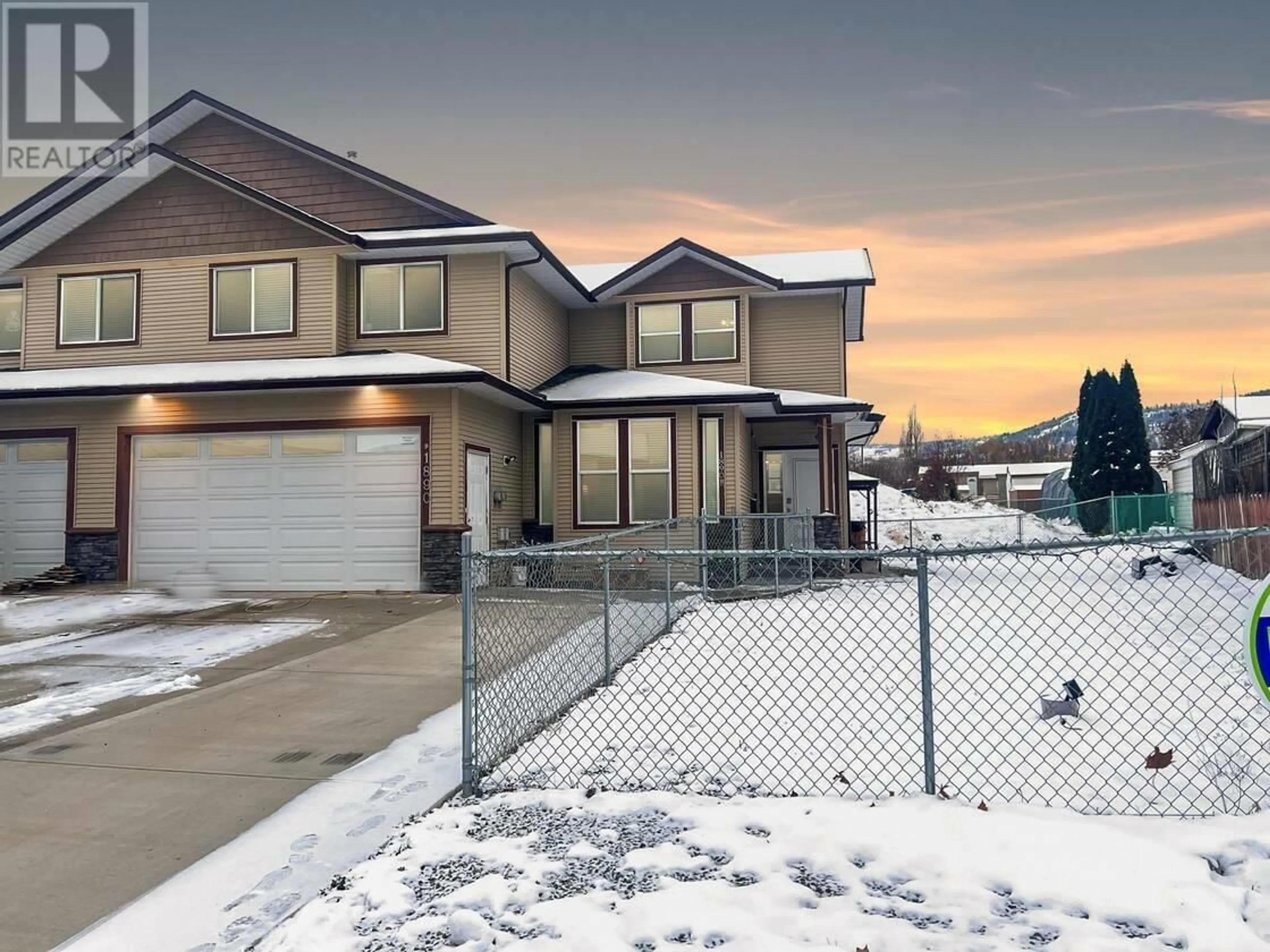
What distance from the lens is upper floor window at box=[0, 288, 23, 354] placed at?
16562mm

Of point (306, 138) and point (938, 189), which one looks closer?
point (306, 138)

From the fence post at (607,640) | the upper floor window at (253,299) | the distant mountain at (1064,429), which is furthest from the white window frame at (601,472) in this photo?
the distant mountain at (1064,429)

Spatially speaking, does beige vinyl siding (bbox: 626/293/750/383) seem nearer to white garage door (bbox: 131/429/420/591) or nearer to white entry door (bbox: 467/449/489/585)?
white entry door (bbox: 467/449/489/585)

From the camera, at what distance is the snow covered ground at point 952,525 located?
1211 inches

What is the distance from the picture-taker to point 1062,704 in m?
5.39

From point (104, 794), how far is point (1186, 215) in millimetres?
20989

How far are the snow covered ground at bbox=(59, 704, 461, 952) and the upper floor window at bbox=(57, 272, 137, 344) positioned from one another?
1401cm

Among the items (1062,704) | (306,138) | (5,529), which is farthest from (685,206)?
(1062,704)

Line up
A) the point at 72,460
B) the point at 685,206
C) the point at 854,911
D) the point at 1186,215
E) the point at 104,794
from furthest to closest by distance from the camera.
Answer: the point at 685,206 → the point at 1186,215 → the point at 72,460 → the point at 104,794 → the point at 854,911

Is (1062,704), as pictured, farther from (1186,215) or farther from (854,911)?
(1186,215)

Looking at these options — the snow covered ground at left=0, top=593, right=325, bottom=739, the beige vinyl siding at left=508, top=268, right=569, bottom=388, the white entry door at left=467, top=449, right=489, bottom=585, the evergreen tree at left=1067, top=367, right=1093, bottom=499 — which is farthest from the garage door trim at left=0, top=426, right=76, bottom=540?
the evergreen tree at left=1067, top=367, right=1093, bottom=499

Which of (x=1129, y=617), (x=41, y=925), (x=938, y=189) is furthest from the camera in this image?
(x=938, y=189)

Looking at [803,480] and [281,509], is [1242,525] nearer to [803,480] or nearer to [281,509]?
[803,480]

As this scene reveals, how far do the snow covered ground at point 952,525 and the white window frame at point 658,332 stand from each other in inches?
384
